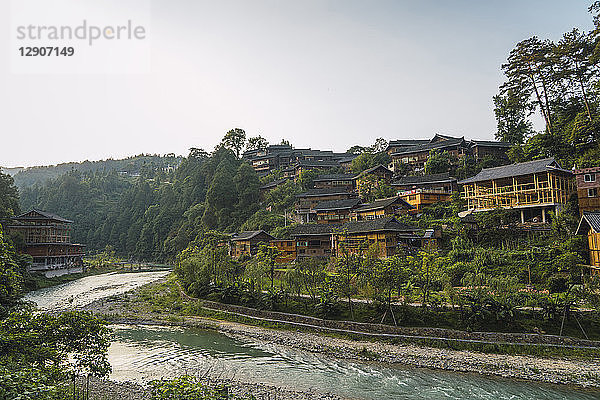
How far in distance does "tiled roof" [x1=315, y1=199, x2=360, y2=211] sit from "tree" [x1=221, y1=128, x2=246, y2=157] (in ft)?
119

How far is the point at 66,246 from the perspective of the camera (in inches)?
2498

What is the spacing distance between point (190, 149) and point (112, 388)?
89.5 m

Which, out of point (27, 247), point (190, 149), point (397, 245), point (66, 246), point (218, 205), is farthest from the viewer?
point (190, 149)

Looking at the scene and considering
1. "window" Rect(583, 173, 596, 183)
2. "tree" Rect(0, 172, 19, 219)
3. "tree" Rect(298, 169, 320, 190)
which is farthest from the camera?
"tree" Rect(298, 169, 320, 190)

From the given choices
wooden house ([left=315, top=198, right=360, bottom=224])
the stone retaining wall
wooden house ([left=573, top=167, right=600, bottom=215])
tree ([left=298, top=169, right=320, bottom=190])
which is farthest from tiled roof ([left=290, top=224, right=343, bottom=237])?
wooden house ([left=573, top=167, right=600, bottom=215])

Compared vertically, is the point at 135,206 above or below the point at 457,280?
above

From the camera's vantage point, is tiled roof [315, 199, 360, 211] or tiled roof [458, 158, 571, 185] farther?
tiled roof [315, 199, 360, 211]

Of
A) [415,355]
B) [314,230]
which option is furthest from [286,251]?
[415,355]

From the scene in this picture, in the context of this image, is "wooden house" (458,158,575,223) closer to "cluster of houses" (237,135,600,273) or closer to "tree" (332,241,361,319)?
"cluster of houses" (237,135,600,273)

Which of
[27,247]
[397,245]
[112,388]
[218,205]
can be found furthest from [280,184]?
[112,388]

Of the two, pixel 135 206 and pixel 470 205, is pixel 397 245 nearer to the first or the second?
pixel 470 205

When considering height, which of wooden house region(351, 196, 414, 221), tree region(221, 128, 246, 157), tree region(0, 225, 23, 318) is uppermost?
tree region(221, 128, 246, 157)

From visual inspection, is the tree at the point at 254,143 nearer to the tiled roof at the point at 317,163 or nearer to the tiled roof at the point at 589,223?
the tiled roof at the point at 317,163

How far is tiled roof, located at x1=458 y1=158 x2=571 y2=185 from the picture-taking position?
3233cm
